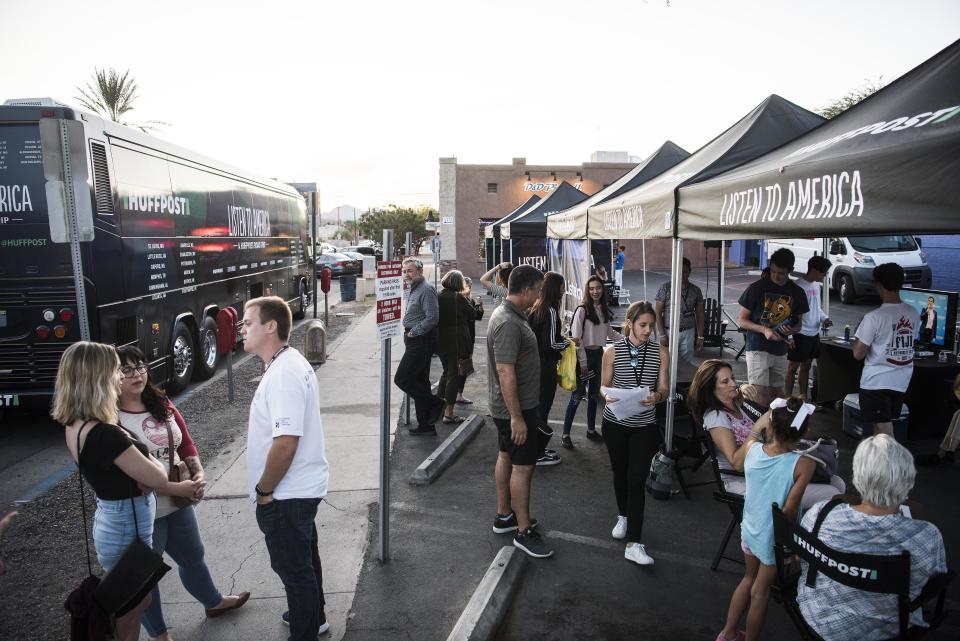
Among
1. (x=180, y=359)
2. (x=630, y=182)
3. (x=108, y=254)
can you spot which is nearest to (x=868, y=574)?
(x=630, y=182)

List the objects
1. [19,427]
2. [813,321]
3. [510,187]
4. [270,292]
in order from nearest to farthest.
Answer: [813,321] → [19,427] → [270,292] → [510,187]

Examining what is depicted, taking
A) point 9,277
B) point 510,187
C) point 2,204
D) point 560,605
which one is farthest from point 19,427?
point 510,187

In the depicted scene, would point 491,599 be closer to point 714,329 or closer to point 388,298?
point 388,298

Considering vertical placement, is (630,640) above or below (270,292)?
below

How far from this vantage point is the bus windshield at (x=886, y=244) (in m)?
17.6

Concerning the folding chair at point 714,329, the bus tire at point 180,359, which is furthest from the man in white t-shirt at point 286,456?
the folding chair at point 714,329

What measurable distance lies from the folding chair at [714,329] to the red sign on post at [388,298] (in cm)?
814

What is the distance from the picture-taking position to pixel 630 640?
344 cm

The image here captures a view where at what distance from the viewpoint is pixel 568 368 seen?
18.5ft

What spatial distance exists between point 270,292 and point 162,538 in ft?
40.7

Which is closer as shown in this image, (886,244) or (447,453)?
(447,453)

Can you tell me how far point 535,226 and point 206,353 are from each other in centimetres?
681

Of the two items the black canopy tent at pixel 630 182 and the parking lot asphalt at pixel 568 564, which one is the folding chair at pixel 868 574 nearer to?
the parking lot asphalt at pixel 568 564

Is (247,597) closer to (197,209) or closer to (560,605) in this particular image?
(560,605)
